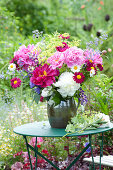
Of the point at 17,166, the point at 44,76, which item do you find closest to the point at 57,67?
the point at 44,76

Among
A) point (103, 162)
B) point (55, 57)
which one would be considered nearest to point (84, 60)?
point (55, 57)

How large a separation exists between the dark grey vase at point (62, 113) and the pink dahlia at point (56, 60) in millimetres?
351

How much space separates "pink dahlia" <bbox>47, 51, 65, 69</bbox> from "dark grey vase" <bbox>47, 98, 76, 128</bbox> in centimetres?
35

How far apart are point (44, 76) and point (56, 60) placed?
185 mm

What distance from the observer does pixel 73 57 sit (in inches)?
106

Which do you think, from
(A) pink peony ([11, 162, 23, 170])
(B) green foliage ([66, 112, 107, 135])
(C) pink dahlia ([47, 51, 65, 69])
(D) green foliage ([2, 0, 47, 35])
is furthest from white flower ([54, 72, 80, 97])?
(D) green foliage ([2, 0, 47, 35])

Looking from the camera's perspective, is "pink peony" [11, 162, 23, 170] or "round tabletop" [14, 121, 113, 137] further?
"pink peony" [11, 162, 23, 170]

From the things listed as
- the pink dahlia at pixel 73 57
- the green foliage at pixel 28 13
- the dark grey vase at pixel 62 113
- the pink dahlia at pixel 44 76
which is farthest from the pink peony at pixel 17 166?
the green foliage at pixel 28 13

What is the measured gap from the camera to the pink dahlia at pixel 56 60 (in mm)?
2688

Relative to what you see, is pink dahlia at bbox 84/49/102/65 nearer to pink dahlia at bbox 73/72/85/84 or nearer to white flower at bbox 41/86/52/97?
pink dahlia at bbox 73/72/85/84

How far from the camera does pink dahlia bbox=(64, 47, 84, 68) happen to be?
8.81ft

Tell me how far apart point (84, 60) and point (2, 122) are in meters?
2.11

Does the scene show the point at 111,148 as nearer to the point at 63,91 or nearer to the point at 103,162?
the point at 103,162

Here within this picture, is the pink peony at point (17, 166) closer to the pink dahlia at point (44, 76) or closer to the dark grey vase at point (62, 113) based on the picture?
the dark grey vase at point (62, 113)
